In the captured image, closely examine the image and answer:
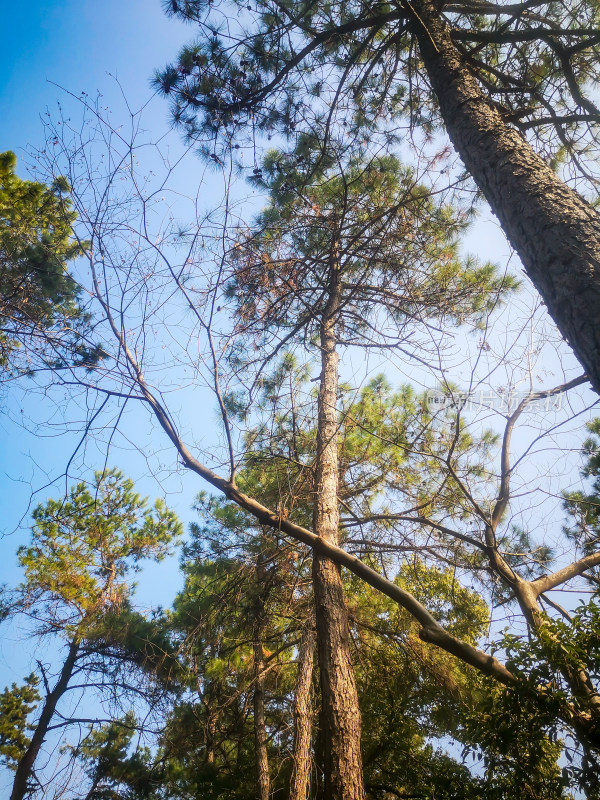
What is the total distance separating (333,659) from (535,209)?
3.26 metres

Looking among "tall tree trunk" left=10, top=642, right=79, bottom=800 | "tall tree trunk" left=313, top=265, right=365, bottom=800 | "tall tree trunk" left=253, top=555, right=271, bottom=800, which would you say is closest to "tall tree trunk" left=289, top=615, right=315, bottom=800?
"tall tree trunk" left=313, top=265, right=365, bottom=800

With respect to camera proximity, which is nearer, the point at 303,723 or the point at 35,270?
the point at 303,723

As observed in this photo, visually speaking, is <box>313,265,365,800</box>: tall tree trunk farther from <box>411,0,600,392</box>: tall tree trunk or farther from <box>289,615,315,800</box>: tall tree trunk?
<box>411,0,600,392</box>: tall tree trunk

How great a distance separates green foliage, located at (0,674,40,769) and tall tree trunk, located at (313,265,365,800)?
8285 millimetres

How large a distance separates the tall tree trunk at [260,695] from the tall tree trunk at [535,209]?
3.37 metres

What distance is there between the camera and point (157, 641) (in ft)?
21.7

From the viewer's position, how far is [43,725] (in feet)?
25.1

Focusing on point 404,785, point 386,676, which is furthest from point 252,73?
point 404,785

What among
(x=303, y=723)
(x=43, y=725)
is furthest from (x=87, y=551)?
(x=303, y=723)

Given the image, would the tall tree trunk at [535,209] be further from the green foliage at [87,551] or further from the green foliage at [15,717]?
the green foliage at [15,717]

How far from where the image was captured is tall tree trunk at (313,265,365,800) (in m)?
2.79

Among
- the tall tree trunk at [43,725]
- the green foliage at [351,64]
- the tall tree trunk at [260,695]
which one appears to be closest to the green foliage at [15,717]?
the tall tree trunk at [43,725]

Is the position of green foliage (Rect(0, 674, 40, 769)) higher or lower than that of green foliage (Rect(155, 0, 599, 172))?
lower

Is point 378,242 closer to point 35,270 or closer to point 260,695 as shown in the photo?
point 35,270
